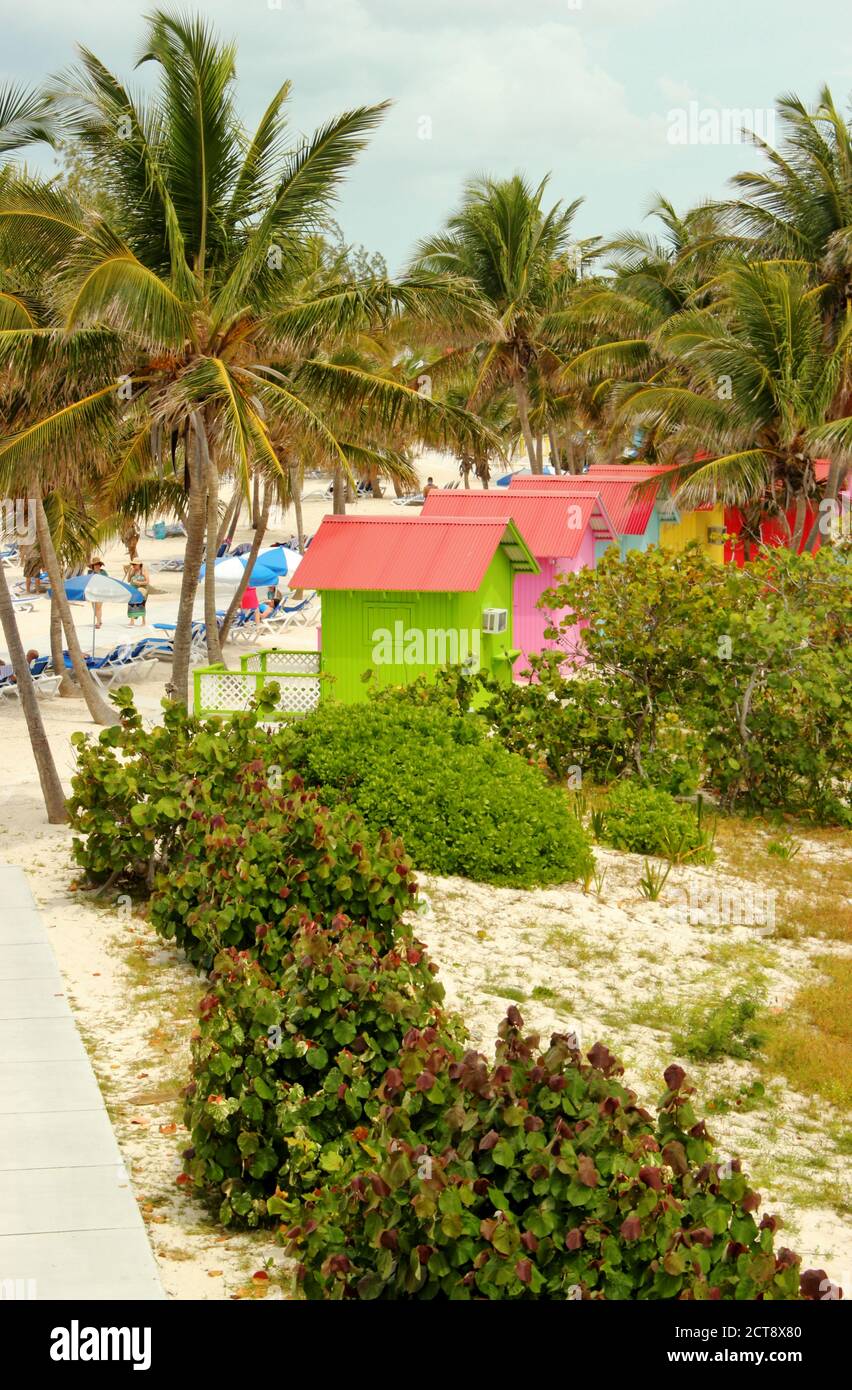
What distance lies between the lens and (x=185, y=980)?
31.8ft

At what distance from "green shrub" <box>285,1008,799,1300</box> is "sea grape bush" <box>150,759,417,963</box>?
11.5 ft

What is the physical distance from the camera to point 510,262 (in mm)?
36469

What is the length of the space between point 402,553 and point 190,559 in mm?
3725

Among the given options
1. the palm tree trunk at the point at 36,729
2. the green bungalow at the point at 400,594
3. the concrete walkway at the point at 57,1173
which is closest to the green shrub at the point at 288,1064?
the concrete walkway at the point at 57,1173

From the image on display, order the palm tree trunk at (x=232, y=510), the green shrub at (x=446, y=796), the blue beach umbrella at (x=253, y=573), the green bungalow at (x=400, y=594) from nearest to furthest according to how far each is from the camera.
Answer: the green shrub at (x=446, y=796), the green bungalow at (x=400, y=594), the palm tree trunk at (x=232, y=510), the blue beach umbrella at (x=253, y=573)

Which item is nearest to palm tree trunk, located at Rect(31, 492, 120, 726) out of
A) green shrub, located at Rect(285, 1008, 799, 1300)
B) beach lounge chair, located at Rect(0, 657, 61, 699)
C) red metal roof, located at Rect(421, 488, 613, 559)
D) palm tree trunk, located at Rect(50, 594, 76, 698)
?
beach lounge chair, located at Rect(0, 657, 61, 699)

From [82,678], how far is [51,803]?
7.44 meters

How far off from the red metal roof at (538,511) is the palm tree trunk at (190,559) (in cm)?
734

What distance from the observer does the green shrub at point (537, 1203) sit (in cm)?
480

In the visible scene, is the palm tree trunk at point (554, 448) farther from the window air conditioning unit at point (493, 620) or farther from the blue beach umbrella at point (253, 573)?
the window air conditioning unit at point (493, 620)

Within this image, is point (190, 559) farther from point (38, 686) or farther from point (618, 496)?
point (618, 496)

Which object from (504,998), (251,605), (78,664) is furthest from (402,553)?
(251,605)

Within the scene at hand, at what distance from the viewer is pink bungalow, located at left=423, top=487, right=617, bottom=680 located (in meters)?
25.8

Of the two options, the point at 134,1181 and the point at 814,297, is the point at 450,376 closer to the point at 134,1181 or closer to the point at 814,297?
the point at 814,297
